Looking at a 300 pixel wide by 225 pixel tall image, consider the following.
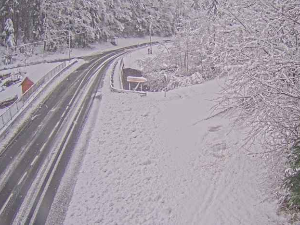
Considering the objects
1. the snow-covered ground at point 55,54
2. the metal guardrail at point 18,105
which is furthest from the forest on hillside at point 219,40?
the metal guardrail at point 18,105

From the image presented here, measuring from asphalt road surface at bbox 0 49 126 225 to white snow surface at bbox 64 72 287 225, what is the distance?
140cm

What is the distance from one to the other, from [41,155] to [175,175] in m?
8.31

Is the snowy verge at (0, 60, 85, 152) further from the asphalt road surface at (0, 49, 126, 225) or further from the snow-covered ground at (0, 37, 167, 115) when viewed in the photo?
the snow-covered ground at (0, 37, 167, 115)

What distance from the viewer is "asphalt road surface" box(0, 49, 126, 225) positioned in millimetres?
13523

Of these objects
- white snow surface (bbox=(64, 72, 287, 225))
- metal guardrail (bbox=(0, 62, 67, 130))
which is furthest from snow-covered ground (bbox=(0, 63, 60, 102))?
white snow surface (bbox=(64, 72, 287, 225))

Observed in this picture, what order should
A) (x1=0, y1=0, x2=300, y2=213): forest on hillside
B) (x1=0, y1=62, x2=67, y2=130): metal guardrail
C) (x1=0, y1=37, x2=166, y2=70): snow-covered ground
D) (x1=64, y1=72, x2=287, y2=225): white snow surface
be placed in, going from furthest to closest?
(x1=0, y1=37, x2=166, y2=70): snow-covered ground → (x1=0, y1=62, x2=67, y2=130): metal guardrail → (x1=64, y1=72, x2=287, y2=225): white snow surface → (x1=0, y1=0, x2=300, y2=213): forest on hillside

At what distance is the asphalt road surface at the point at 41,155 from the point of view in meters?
13.5

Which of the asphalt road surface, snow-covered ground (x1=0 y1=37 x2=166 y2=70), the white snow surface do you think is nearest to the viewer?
the white snow surface

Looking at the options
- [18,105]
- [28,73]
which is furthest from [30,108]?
[28,73]

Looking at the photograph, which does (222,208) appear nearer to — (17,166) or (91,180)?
(91,180)

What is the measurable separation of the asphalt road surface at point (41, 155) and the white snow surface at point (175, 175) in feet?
4.59

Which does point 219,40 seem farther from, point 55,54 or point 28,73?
point 55,54

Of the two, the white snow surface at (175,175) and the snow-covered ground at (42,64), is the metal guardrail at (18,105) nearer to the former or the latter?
the snow-covered ground at (42,64)

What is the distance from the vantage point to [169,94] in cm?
2766
